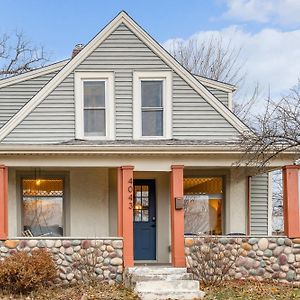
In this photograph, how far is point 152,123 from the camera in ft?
44.1

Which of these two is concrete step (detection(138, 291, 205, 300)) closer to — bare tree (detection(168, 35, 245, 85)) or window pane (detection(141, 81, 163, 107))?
window pane (detection(141, 81, 163, 107))

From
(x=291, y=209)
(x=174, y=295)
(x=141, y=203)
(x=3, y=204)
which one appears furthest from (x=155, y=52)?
(x=174, y=295)

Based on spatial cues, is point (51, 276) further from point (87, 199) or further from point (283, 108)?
point (283, 108)

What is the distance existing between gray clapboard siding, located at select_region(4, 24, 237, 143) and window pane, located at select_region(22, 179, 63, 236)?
3.82 feet

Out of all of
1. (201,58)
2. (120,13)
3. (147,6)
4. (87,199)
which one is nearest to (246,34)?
(201,58)

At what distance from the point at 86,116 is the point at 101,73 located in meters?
1.10

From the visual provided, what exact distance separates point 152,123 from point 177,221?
2772 mm

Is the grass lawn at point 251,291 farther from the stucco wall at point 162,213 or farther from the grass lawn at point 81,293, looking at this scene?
the stucco wall at point 162,213

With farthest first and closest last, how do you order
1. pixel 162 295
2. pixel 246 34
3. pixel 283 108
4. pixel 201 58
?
pixel 201 58
pixel 246 34
pixel 283 108
pixel 162 295

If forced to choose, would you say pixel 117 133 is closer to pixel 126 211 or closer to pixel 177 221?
pixel 126 211

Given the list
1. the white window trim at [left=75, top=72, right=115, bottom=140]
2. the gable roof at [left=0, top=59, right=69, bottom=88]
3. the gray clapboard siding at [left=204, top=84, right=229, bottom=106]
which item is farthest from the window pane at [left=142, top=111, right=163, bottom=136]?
the gable roof at [left=0, top=59, right=69, bottom=88]

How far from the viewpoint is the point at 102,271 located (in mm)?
11555

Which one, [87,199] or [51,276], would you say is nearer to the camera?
[51,276]

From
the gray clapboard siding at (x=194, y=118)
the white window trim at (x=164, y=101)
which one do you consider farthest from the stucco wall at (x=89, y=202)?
the gray clapboard siding at (x=194, y=118)
